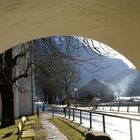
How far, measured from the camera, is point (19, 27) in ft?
18.3

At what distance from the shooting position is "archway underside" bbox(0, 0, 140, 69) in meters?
4.82

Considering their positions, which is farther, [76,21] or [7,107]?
[7,107]

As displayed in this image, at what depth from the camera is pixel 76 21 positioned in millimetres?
5910

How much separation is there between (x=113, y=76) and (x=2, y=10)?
156580 millimetres

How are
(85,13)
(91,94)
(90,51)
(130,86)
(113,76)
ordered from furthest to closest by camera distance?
(113,76) → (130,86) → (91,94) → (90,51) → (85,13)

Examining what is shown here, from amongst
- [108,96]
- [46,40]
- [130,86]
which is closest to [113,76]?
[130,86]

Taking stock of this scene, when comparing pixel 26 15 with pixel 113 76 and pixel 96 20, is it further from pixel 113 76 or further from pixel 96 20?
pixel 113 76

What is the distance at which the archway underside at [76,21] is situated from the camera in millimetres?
4820

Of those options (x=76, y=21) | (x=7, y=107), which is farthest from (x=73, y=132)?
(x=76, y=21)

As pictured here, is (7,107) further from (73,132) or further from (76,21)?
(76,21)

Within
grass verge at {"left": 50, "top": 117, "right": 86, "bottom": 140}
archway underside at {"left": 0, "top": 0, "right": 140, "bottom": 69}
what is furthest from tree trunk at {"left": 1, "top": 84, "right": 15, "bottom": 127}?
archway underside at {"left": 0, "top": 0, "right": 140, "bottom": 69}

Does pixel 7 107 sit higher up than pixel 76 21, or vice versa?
pixel 76 21

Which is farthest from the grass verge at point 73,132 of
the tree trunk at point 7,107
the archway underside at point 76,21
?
the archway underside at point 76,21

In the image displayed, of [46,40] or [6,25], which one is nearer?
[6,25]
